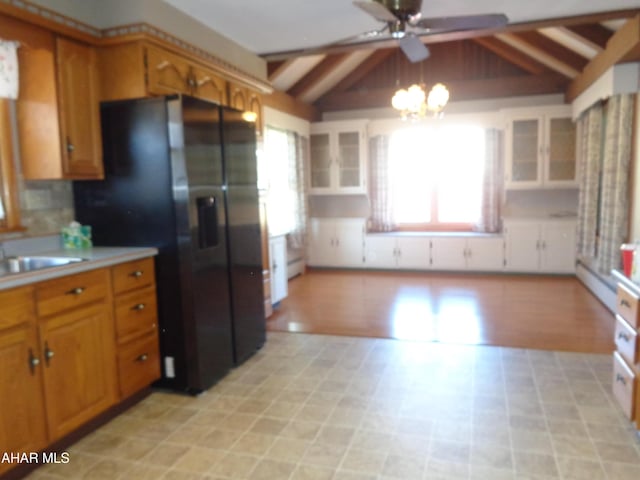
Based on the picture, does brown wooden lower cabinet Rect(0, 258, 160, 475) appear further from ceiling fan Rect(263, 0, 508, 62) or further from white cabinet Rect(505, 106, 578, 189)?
white cabinet Rect(505, 106, 578, 189)

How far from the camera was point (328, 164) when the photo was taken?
7.07m

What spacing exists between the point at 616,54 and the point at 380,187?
11.5 feet

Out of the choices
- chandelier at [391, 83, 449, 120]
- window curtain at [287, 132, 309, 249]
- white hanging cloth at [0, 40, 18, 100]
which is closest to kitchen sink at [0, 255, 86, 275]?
white hanging cloth at [0, 40, 18, 100]

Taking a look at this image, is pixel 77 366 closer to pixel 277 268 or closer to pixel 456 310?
pixel 277 268

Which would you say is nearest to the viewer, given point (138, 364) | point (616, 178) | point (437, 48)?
point (138, 364)

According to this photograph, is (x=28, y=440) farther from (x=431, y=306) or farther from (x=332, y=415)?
(x=431, y=306)

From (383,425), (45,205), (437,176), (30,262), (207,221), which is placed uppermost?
(437,176)

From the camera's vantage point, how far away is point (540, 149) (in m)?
6.18

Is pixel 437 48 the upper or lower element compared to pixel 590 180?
upper

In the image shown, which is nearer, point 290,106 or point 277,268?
point 277,268

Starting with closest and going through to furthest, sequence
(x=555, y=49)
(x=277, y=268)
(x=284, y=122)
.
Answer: (x=277, y=268)
(x=555, y=49)
(x=284, y=122)

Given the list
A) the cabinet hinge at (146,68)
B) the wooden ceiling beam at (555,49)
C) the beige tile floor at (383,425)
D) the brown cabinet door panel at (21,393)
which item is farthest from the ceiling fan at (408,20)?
the wooden ceiling beam at (555,49)

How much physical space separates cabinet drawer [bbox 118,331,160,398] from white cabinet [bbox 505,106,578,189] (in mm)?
5219

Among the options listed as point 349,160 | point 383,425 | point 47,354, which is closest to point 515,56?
point 349,160
